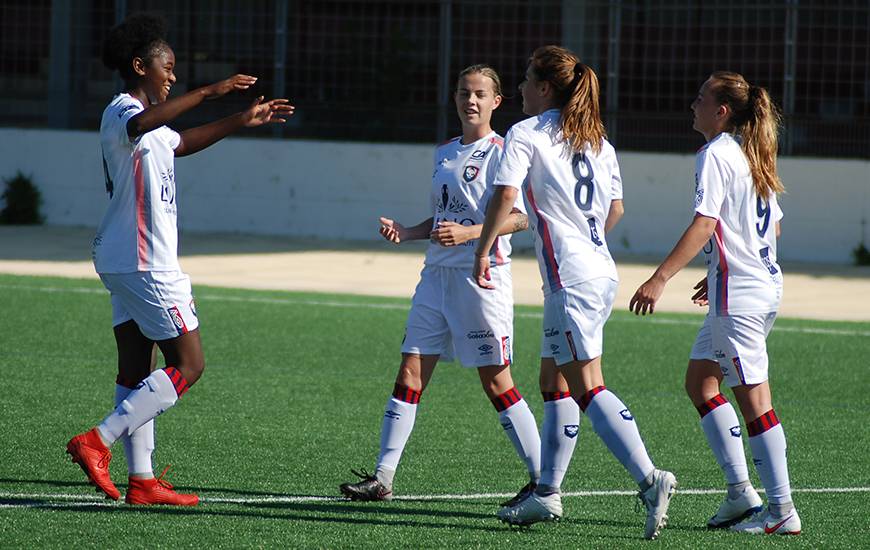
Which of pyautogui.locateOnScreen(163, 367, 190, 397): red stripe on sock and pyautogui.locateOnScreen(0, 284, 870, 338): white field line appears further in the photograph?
pyautogui.locateOnScreen(0, 284, 870, 338): white field line

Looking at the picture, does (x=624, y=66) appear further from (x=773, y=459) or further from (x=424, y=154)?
(x=773, y=459)

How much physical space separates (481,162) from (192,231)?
51.6ft

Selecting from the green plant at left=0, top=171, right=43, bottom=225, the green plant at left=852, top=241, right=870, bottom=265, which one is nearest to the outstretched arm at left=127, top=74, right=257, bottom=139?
the green plant at left=852, top=241, right=870, bottom=265

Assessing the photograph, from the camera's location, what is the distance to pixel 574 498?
6.55 meters

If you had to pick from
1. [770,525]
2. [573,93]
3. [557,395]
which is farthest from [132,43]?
[770,525]

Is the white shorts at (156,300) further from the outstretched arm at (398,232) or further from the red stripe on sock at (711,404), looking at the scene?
the red stripe on sock at (711,404)

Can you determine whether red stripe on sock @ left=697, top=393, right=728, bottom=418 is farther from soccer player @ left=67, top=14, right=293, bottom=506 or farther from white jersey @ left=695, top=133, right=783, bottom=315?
soccer player @ left=67, top=14, right=293, bottom=506

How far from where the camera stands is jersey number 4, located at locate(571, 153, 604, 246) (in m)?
5.66

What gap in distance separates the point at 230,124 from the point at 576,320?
5.56 feet

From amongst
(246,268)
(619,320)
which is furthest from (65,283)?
(619,320)

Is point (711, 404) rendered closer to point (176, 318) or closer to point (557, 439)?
point (557, 439)

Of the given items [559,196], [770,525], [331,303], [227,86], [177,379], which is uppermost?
[227,86]

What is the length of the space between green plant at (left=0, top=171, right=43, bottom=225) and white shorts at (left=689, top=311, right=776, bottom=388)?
18011 mm

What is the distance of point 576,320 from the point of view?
5527mm
